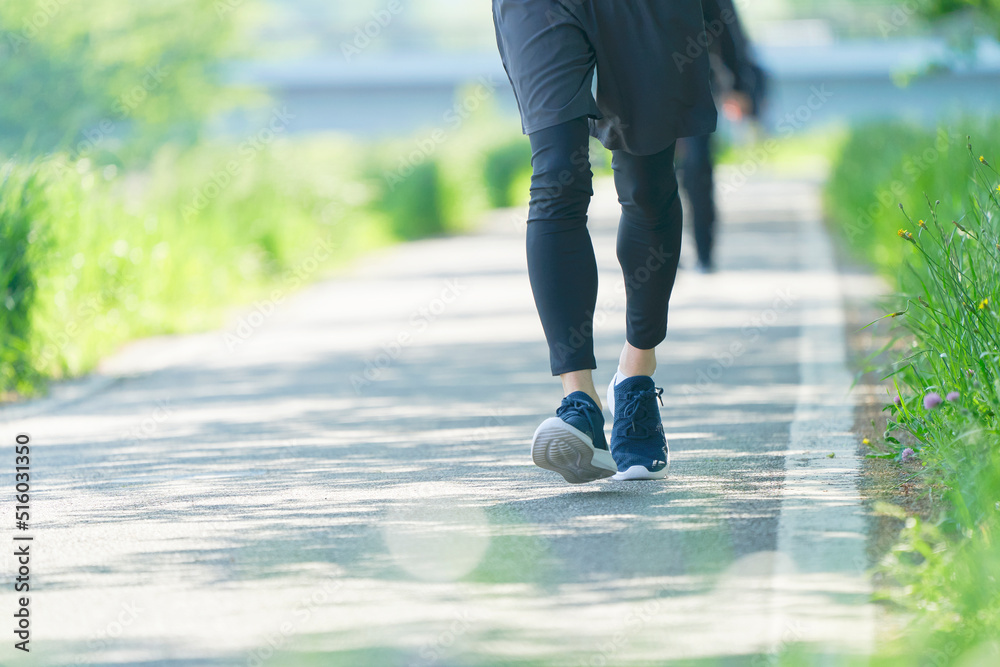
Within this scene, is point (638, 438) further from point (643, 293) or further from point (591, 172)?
point (591, 172)

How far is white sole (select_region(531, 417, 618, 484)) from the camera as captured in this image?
3.54m

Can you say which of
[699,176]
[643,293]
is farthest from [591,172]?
[699,176]

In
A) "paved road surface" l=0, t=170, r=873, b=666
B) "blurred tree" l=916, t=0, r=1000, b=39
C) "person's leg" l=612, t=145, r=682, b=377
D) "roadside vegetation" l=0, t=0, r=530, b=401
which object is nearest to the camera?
"paved road surface" l=0, t=170, r=873, b=666

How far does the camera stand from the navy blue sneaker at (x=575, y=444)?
3.55 meters

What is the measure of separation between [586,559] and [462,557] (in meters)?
0.31

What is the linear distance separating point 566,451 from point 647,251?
2.63 ft

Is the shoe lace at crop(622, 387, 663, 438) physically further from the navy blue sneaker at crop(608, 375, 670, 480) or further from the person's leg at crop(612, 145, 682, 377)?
the person's leg at crop(612, 145, 682, 377)

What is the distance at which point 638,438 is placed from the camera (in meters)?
3.88

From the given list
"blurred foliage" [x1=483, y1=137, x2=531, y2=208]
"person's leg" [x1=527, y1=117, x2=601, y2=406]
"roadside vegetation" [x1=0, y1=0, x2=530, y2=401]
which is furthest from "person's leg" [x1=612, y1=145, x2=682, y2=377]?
"blurred foliage" [x1=483, y1=137, x2=531, y2=208]

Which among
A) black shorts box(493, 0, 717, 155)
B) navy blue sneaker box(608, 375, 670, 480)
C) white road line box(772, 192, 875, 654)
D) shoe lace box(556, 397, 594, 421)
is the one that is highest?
black shorts box(493, 0, 717, 155)

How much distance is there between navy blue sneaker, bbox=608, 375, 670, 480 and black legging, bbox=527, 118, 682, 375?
20 centimetres

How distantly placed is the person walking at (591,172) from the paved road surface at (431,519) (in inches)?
8.0

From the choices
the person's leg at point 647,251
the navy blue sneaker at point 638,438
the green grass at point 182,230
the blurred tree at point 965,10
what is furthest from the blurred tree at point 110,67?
the navy blue sneaker at point 638,438

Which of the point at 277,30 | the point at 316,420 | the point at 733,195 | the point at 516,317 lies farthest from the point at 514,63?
the point at 277,30
